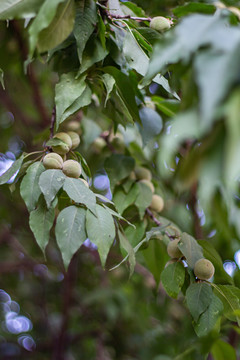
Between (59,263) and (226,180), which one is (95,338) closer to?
(59,263)

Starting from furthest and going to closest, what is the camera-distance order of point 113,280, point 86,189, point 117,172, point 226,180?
1. point 113,280
2. point 117,172
3. point 86,189
4. point 226,180

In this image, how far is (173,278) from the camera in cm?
79

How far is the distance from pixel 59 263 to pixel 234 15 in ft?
5.96

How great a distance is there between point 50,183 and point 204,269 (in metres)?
0.29

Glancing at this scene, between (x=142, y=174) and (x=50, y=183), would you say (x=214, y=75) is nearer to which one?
(x=50, y=183)

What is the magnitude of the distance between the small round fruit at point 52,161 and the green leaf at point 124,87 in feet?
0.61

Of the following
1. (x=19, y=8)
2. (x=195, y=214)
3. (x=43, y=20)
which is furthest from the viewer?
(x=195, y=214)

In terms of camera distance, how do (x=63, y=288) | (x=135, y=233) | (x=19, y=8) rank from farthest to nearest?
(x=63, y=288)
(x=135, y=233)
(x=19, y=8)

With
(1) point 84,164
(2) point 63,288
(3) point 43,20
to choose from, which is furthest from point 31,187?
(2) point 63,288

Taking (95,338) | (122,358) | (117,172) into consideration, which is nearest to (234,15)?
(117,172)

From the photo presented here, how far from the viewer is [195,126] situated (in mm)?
379

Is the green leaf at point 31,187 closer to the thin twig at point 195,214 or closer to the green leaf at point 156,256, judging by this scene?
the green leaf at point 156,256

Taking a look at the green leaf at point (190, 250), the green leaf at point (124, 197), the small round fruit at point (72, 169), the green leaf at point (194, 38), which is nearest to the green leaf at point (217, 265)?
the green leaf at point (190, 250)

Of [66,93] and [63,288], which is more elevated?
[66,93]
